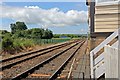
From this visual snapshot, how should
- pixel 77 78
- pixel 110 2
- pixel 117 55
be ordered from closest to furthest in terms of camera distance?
pixel 117 55 → pixel 110 2 → pixel 77 78

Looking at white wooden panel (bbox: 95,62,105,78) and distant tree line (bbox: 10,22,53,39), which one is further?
distant tree line (bbox: 10,22,53,39)

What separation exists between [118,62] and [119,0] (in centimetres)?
279

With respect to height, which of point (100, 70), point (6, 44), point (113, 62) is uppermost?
point (113, 62)

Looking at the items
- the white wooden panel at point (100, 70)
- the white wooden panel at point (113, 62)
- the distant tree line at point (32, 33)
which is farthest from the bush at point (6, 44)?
the distant tree line at point (32, 33)

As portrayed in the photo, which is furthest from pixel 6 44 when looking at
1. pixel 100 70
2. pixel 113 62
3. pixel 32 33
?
pixel 32 33

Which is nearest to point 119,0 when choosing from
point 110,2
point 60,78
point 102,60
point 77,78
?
point 110,2

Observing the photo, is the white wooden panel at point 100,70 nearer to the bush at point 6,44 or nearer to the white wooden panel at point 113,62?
the white wooden panel at point 113,62

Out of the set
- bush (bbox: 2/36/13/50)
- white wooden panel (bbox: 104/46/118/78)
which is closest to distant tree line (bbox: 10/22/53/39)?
bush (bbox: 2/36/13/50)

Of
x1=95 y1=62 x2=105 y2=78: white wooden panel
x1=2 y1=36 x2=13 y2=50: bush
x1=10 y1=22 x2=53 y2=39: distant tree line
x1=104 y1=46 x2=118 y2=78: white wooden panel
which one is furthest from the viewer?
x1=10 y1=22 x2=53 y2=39: distant tree line

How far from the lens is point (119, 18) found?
6.57m

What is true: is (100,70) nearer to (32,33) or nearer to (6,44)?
(6,44)

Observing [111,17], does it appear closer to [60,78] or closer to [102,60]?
[102,60]

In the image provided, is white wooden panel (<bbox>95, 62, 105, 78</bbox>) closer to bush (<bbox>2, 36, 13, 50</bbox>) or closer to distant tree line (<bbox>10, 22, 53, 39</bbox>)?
bush (<bbox>2, 36, 13, 50</bbox>)

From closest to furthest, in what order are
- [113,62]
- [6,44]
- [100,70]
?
[113,62] < [100,70] < [6,44]
